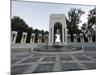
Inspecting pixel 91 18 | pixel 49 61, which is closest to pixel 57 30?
pixel 49 61

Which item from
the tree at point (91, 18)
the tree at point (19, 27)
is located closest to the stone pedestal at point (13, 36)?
the tree at point (19, 27)

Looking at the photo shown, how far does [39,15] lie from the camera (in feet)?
7.29

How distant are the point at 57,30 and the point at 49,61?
19.5 inches

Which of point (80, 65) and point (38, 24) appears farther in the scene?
point (80, 65)

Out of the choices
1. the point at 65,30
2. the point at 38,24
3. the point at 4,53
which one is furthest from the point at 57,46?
the point at 4,53

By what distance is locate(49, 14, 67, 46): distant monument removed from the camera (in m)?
2.26

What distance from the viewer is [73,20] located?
239 centimetres

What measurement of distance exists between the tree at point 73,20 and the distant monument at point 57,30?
80 mm

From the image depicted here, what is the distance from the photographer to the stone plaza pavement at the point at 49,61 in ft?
6.97

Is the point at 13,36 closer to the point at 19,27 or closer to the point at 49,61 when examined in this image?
the point at 19,27

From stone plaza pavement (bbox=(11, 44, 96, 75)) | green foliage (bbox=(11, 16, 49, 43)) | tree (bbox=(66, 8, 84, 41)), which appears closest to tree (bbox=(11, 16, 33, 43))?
green foliage (bbox=(11, 16, 49, 43))

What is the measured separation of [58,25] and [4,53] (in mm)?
900

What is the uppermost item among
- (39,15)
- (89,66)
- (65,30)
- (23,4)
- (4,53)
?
(23,4)
